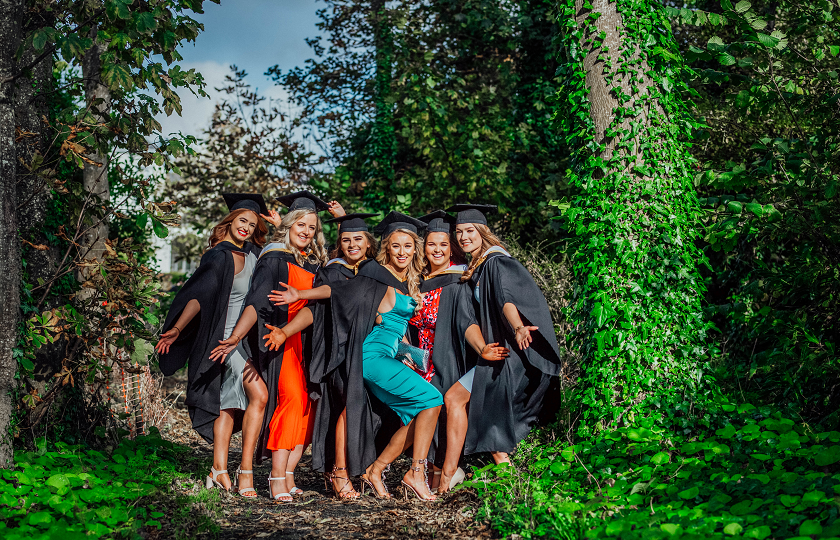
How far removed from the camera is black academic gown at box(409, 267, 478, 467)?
17.0ft

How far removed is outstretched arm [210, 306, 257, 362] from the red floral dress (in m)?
1.27

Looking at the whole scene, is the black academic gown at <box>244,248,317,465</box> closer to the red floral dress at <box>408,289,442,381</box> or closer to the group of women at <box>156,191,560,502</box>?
the group of women at <box>156,191,560,502</box>

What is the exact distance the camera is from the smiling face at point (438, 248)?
5.35 meters

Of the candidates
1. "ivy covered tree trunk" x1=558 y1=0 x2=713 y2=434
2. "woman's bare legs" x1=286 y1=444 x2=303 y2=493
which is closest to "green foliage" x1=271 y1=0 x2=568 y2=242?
"ivy covered tree trunk" x1=558 y1=0 x2=713 y2=434

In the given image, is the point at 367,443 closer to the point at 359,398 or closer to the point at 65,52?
the point at 359,398

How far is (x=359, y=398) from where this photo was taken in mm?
5113

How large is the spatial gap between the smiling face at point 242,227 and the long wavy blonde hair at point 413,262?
1124 mm

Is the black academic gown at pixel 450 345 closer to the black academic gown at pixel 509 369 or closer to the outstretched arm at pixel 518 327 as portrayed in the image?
the black academic gown at pixel 509 369


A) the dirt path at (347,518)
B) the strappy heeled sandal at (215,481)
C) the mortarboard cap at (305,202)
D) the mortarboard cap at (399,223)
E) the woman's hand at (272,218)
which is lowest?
the dirt path at (347,518)

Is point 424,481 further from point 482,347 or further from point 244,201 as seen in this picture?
point 244,201

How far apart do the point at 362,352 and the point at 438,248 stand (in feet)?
3.42

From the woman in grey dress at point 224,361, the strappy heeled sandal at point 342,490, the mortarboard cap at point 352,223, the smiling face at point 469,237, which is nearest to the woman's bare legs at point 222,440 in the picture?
the woman in grey dress at point 224,361

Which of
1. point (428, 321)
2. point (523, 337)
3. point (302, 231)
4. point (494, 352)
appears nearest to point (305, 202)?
point (302, 231)

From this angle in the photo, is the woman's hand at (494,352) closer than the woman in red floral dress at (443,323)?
Yes
